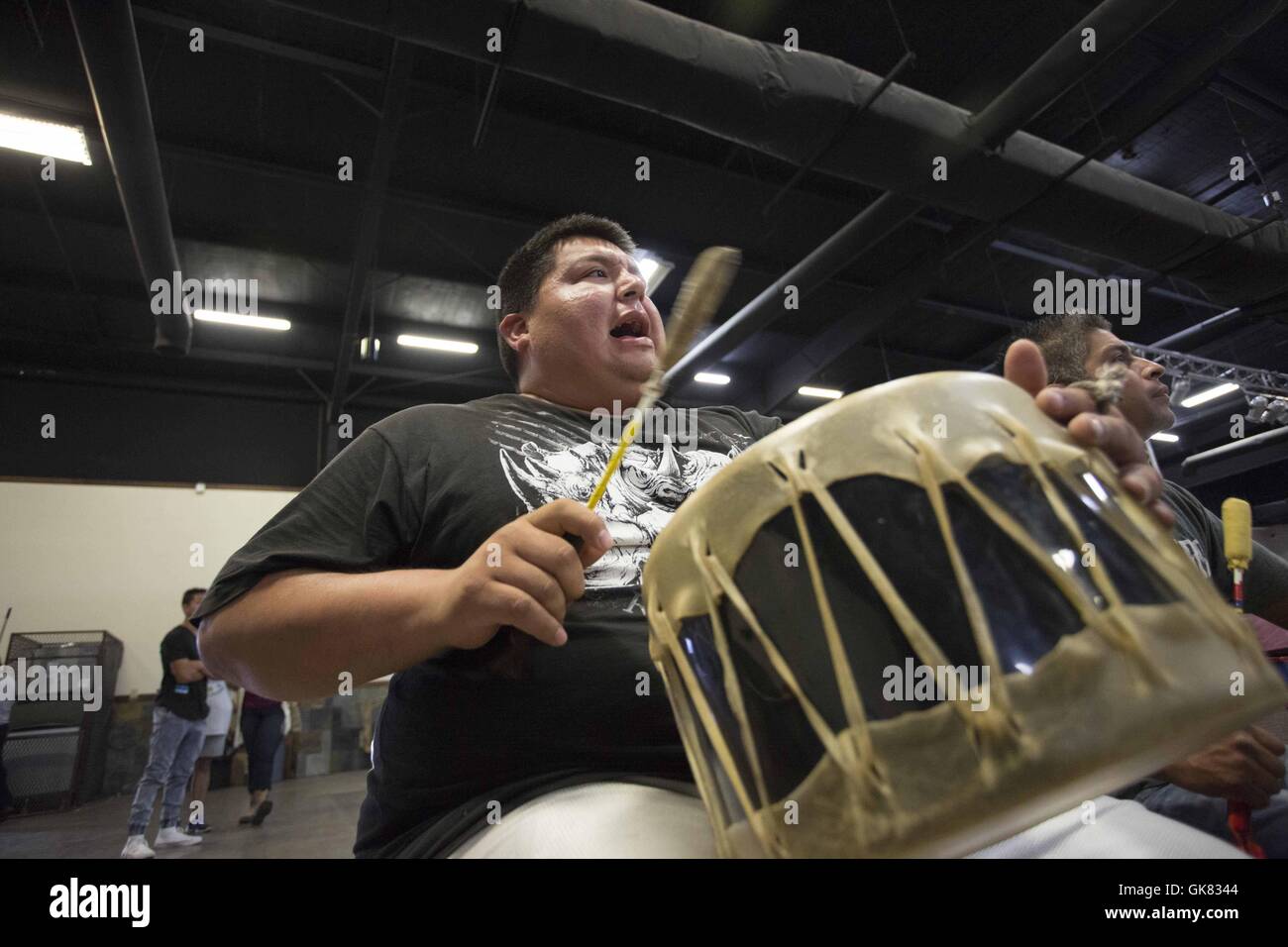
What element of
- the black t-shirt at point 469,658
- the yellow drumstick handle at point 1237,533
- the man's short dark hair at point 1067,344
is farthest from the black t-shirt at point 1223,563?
the black t-shirt at point 469,658

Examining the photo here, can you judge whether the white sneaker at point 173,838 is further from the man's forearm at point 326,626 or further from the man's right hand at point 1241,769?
the man's right hand at point 1241,769

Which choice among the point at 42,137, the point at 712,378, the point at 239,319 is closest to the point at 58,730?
the point at 239,319

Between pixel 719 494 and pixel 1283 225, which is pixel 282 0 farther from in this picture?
pixel 1283 225

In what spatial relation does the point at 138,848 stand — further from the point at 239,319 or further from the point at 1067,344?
the point at 239,319

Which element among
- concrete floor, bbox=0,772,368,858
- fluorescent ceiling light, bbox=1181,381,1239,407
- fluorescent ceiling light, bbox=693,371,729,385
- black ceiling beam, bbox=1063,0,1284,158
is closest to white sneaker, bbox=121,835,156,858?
concrete floor, bbox=0,772,368,858

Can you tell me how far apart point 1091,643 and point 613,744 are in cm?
53

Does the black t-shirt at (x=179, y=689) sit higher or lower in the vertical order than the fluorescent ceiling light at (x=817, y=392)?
lower

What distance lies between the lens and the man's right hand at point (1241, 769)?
1004 mm

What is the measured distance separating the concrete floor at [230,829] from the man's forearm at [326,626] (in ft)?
9.34

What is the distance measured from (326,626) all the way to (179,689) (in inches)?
161

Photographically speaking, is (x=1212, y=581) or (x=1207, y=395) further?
(x=1207, y=395)

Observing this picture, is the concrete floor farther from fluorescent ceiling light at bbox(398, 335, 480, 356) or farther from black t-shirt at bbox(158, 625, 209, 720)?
fluorescent ceiling light at bbox(398, 335, 480, 356)

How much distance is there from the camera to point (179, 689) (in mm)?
3998
